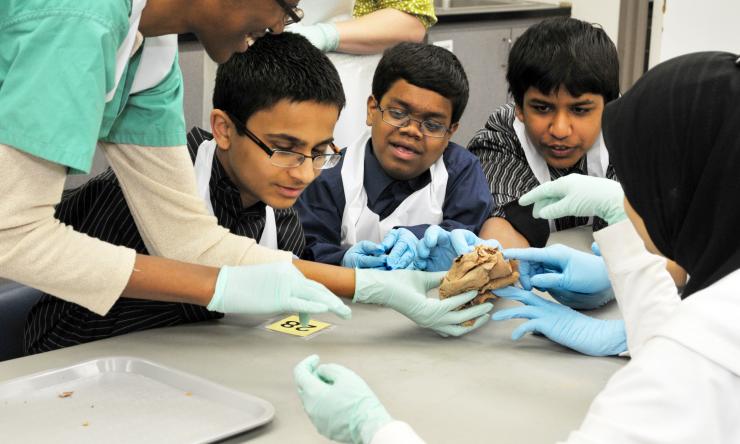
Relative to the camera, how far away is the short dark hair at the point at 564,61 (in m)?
2.09

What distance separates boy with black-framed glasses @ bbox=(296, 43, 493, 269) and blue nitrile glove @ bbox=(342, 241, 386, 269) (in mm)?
103

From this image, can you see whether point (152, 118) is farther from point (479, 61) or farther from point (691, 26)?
point (691, 26)

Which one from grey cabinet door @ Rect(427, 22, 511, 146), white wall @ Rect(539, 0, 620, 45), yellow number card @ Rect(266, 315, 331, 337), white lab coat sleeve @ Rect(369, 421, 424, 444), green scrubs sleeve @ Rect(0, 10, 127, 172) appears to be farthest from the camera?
white wall @ Rect(539, 0, 620, 45)

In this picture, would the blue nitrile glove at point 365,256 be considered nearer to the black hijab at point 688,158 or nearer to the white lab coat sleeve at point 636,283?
the white lab coat sleeve at point 636,283

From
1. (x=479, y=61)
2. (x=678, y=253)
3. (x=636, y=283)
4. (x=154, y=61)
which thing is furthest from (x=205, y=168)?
(x=479, y=61)

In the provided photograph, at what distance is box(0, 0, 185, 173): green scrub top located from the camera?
107 cm

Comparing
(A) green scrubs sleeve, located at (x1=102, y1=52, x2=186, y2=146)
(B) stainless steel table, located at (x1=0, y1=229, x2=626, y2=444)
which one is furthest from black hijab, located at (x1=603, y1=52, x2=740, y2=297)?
(A) green scrubs sleeve, located at (x1=102, y1=52, x2=186, y2=146)

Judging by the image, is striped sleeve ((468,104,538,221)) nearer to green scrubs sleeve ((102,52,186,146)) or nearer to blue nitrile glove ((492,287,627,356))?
blue nitrile glove ((492,287,627,356))

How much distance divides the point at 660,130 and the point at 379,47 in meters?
1.58

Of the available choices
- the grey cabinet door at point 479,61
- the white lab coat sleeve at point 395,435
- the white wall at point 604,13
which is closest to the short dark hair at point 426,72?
the white lab coat sleeve at point 395,435

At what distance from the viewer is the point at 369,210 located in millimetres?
2051

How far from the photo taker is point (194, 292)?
1.37m

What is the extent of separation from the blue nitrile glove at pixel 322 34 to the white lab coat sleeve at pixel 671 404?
1730mm

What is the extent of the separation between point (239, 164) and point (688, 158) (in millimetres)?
892
